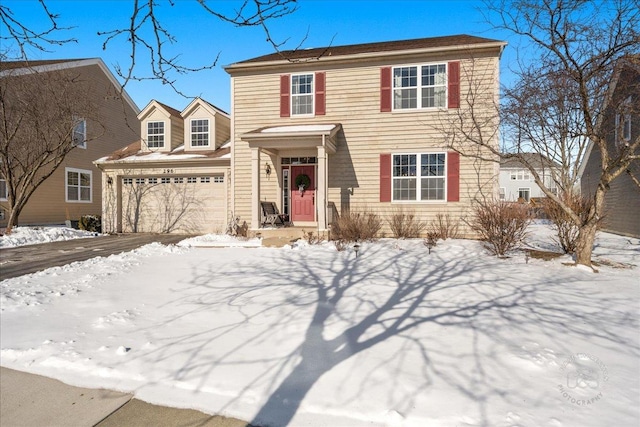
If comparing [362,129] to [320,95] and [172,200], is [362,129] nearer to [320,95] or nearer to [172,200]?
[320,95]

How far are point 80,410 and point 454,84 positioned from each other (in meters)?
12.4

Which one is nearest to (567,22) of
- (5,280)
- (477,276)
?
(477,276)

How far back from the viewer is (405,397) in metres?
2.86

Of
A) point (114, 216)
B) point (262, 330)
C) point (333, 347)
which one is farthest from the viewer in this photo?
point (114, 216)

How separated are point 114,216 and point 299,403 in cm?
1557

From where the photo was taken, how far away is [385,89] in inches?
495

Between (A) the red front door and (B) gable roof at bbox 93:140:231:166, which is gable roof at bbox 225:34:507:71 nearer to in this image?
(B) gable roof at bbox 93:140:231:166

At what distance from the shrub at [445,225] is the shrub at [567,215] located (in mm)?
2883

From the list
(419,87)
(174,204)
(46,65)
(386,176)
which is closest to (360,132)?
(386,176)

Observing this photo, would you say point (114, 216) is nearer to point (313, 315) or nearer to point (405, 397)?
point (313, 315)

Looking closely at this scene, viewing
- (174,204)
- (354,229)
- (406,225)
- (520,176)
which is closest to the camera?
(354,229)

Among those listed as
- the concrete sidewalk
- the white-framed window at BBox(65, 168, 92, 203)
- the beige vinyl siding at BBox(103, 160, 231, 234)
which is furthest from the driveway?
the white-framed window at BBox(65, 168, 92, 203)

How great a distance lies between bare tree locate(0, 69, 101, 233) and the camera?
47.2ft

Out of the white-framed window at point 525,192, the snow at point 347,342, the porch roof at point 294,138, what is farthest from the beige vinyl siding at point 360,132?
the white-framed window at point 525,192
